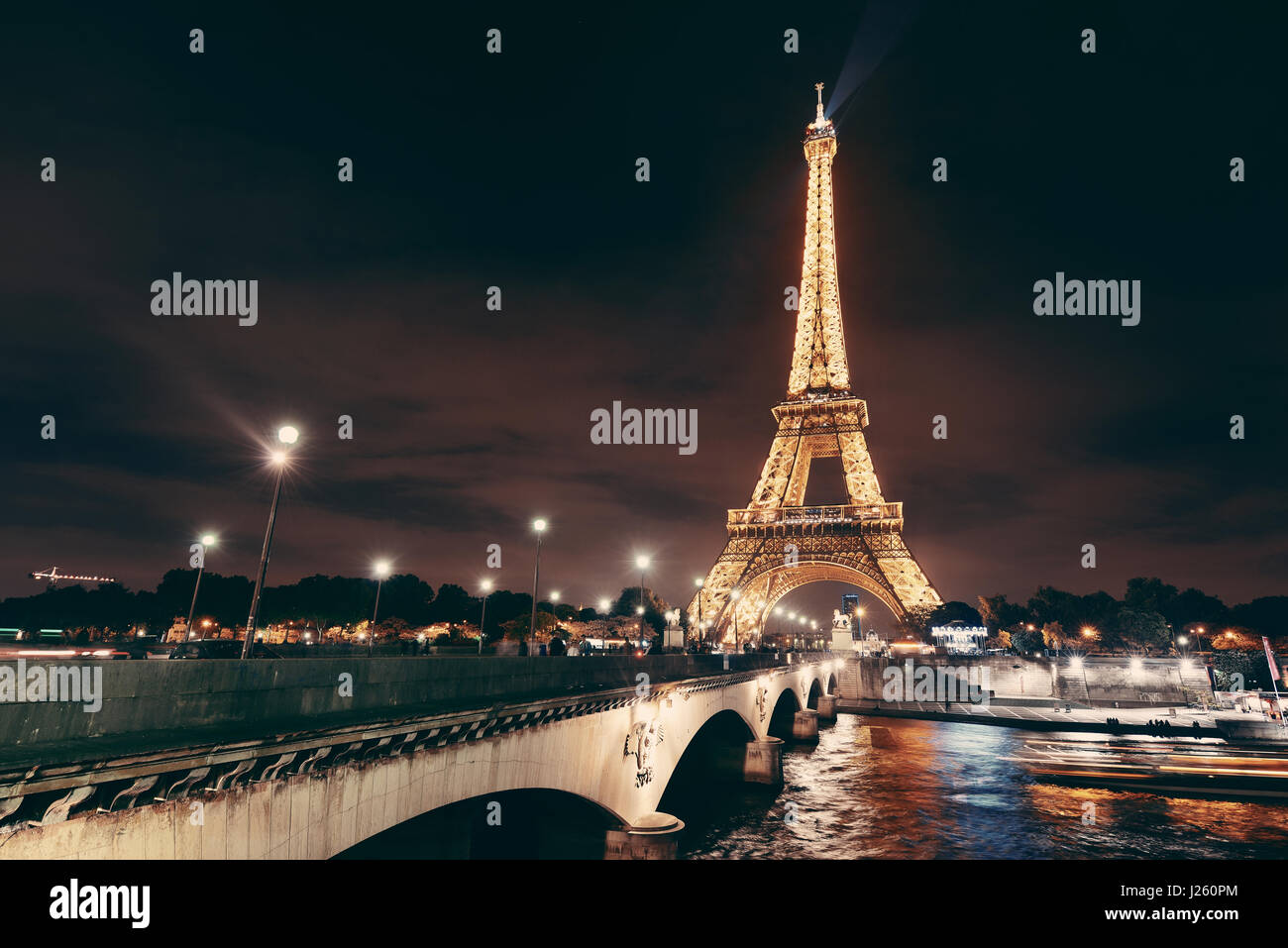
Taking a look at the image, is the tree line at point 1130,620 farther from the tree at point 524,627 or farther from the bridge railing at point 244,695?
the bridge railing at point 244,695

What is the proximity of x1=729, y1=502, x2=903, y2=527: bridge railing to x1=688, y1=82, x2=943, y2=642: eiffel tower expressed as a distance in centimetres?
12

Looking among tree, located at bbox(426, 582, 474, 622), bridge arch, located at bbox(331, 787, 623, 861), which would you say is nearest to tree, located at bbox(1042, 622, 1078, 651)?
tree, located at bbox(426, 582, 474, 622)

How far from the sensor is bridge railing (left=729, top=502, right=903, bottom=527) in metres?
78.6

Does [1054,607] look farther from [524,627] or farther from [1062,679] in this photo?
[524,627]

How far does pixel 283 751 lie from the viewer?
27.9ft

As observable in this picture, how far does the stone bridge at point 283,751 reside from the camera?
6770 mm

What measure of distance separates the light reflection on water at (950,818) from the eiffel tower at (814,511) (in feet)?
89.2

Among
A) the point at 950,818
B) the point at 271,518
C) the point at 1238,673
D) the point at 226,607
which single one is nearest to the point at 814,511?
the point at 950,818

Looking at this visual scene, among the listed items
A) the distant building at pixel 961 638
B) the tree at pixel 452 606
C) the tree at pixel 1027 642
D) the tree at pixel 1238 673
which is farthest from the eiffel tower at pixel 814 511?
the tree at pixel 452 606

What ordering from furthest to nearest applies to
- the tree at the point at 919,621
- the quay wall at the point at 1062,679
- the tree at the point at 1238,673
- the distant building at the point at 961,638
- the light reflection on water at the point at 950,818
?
1. the distant building at the point at 961,638
2. the tree at the point at 1238,673
3. the quay wall at the point at 1062,679
4. the tree at the point at 919,621
5. the light reflection on water at the point at 950,818

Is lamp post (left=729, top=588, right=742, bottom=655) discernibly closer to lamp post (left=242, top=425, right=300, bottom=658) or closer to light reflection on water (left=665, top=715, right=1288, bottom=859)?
light reflection on water (left=665, top=715, right=1288, bottom=859)

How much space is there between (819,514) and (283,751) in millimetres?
77320
